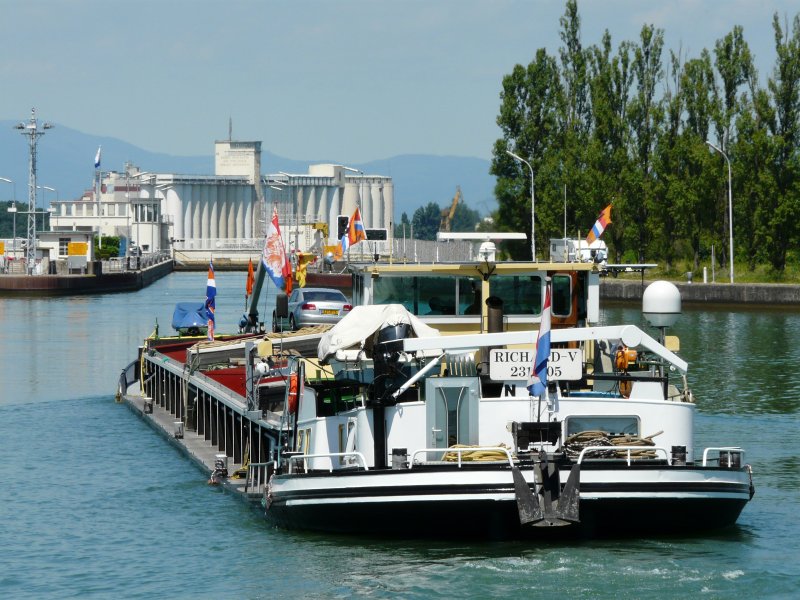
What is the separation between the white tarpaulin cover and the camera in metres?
20.3

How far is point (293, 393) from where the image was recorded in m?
22.9

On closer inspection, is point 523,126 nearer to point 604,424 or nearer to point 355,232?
point 355,232

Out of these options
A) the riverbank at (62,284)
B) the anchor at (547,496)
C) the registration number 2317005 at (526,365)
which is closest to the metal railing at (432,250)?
the riverbank at (62,284)

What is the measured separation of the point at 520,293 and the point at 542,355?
5391mm

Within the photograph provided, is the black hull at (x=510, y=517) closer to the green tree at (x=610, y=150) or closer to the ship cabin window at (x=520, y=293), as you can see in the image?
the ship cabin window at (x=520, y=293)

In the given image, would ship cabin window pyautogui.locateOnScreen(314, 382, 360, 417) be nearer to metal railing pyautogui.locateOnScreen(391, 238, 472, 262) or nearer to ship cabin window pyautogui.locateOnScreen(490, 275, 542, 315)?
ship cabin window pyautogui.locateOnScreen(490, 275, 542, 315)

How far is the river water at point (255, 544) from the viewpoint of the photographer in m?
18.2

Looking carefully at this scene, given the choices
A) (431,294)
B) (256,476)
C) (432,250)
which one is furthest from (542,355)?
(432,250)

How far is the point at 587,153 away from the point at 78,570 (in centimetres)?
6735

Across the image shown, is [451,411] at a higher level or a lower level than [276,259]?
lower

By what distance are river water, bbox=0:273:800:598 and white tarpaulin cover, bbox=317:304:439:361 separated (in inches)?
109

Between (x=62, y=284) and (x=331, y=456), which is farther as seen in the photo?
(x=62, y=284)

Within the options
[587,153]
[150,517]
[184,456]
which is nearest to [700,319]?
[587,153]

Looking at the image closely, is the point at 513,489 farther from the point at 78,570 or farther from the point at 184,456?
the point at 184,456
